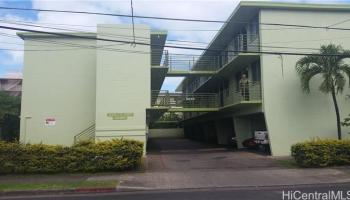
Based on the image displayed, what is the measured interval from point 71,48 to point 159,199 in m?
19.1

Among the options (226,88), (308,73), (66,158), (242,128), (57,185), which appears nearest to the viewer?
(57,185)

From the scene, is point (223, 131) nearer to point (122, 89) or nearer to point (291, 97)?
point (291, 97)

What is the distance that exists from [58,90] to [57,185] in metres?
14.6

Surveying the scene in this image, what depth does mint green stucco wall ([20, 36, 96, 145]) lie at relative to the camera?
28.9 meters

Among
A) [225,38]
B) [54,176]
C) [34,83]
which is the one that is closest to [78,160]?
[54,176]

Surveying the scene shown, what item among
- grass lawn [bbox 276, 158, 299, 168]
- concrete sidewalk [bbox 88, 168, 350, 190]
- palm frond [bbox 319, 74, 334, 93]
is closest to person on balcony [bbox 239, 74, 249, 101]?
palm frond [bbox 319, 74, 334, 93]

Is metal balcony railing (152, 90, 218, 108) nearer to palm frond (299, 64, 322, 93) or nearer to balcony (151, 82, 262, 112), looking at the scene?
balcony (151, 82, 262, 112)

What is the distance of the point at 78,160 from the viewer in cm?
1925

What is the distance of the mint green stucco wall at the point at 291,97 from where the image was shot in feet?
83.3

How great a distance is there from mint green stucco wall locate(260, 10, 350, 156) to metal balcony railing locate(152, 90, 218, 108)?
7217mm

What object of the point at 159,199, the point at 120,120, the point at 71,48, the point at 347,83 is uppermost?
the point at 71,48

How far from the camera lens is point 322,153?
2017 centimetres

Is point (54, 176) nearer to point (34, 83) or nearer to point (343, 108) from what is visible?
point (34, 83)

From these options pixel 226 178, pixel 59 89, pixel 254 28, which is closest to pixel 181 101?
pixel 254 28
